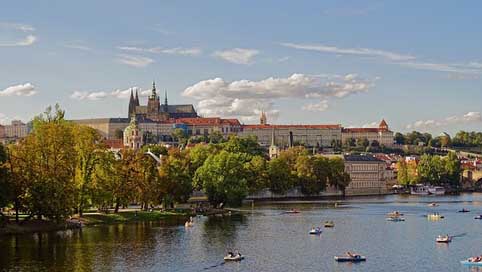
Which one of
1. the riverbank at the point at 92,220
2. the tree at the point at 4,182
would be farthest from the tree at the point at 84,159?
the tree at the point at 4,182

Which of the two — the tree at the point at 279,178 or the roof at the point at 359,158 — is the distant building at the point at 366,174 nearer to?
the roof at the point at 359,158

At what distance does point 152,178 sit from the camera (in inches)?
3725

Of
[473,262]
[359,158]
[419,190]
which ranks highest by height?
[359,158]

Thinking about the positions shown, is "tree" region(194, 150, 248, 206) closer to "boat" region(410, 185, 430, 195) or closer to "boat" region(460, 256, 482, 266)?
"boat" region(460, 256, 482, 266)

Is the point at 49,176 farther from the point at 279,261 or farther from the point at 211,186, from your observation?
the point at 211,186

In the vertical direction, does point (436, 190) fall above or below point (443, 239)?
above

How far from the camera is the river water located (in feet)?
178

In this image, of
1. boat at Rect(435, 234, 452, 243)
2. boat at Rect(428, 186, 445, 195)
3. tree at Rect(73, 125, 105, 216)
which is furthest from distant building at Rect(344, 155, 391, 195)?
boat at Rect(435, 234, 452, 243)

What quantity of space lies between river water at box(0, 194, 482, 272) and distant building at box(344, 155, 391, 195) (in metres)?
90.6

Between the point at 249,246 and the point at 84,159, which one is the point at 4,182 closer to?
the point at 84,159

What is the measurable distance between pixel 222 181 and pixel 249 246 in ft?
134

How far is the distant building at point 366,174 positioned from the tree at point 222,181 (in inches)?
2977

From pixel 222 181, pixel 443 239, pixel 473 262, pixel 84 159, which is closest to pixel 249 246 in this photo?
pixel 443 239

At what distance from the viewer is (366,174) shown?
19062 cm
